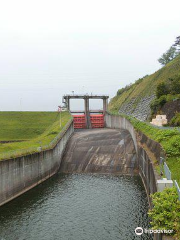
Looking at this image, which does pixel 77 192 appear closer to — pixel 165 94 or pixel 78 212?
pixel 78 212

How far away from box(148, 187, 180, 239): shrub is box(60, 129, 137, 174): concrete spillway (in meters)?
23.9

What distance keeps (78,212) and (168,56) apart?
368 ft

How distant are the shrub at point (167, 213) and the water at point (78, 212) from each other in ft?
22.3

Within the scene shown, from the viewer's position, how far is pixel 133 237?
53.9 ft

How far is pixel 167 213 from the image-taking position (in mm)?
10133

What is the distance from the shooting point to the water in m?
17.5

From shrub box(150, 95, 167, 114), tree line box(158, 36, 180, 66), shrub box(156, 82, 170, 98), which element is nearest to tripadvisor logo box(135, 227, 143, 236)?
shrub box(150, 95, 167, 114)

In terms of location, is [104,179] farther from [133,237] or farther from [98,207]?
[133,237]

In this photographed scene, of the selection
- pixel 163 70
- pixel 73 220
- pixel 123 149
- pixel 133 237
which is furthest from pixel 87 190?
pixel 163 70

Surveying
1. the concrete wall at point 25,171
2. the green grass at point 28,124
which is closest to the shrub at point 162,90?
the green grass at point 28,124

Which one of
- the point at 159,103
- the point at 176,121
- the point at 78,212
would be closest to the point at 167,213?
the point at 78,212

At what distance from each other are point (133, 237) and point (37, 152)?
17222 millimetres

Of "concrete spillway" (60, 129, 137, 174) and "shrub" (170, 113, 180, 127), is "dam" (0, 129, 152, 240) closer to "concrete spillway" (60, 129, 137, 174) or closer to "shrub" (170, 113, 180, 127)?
"concrete spillway" (60, 129, 137, 174)

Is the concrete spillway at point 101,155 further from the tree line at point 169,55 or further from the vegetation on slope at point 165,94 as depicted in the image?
the tree line at point 169,55
